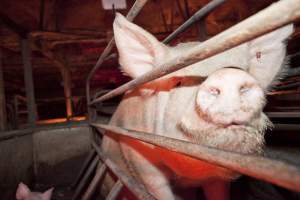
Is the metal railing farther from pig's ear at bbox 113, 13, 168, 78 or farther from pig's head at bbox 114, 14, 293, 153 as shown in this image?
pig's ear at bbox 113, 13, 168, 78

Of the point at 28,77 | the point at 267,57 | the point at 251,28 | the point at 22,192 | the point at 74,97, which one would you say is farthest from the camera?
the point at 74,97

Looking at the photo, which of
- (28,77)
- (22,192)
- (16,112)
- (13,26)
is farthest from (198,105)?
(16,112)

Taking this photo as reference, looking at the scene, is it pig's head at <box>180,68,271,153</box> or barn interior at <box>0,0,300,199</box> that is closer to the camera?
pig's head at <box>180,68,271,153</box>

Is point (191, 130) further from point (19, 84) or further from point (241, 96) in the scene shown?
point (19, 84)

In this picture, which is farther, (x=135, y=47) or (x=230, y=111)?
(x=135, y=47)

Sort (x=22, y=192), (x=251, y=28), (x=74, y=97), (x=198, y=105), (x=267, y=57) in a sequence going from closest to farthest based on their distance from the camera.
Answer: (x=251, y=28) < (x=198, y=105) < (x=267, y=57) < (x=22, y=192) < (x=74, y=97)

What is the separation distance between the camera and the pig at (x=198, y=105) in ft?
3.54

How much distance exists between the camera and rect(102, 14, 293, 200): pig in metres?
1.08

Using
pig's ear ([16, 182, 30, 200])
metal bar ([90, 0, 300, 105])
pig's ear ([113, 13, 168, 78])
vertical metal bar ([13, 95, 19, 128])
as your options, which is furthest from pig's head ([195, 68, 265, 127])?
vertical metal bar ([13, 95, 19, 128])

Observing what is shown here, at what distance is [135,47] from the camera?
62.8 inches

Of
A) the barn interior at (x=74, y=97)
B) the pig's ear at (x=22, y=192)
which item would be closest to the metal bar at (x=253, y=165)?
the barn interior at (x=74, y=97)

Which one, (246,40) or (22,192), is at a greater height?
(246,40)

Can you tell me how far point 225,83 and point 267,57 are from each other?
0.60m

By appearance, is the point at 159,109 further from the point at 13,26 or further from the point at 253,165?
the point at 13,26
